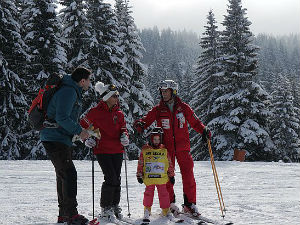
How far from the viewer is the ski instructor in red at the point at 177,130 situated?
583 cm

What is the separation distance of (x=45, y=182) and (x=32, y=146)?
42.8 feet

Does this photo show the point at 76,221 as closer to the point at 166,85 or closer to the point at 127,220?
the point at 127,220

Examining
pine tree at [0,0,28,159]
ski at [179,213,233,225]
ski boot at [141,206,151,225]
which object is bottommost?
ski at [179,213,233,225]

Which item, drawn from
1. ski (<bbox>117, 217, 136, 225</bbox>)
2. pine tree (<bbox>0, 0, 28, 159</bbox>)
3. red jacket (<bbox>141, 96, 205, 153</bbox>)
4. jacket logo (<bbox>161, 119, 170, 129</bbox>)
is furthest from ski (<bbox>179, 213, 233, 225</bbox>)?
pine tree (<bbox>0, 0, 28, 159</bbox>)

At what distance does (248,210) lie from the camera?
6.10m

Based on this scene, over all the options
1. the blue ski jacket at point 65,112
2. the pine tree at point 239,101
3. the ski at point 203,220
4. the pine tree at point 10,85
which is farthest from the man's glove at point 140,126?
the pine tree at point 239,101

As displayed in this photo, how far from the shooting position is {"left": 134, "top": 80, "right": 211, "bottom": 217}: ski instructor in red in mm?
5828

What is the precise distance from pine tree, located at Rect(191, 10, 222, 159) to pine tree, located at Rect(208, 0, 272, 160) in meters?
0.88

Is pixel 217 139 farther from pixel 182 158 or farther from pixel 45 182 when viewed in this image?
pixel 182 158

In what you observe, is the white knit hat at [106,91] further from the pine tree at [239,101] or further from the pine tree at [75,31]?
the pine tree at [239,101]

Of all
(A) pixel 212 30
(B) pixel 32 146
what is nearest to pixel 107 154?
(B) pixel 32 146

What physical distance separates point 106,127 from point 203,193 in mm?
3783

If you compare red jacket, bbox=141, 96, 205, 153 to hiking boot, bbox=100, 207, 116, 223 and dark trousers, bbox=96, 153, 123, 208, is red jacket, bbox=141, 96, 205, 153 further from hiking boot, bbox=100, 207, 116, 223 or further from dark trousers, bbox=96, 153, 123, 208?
hiking boot, bbox=100, 207, 116, 223

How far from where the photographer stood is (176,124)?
5953 mm
